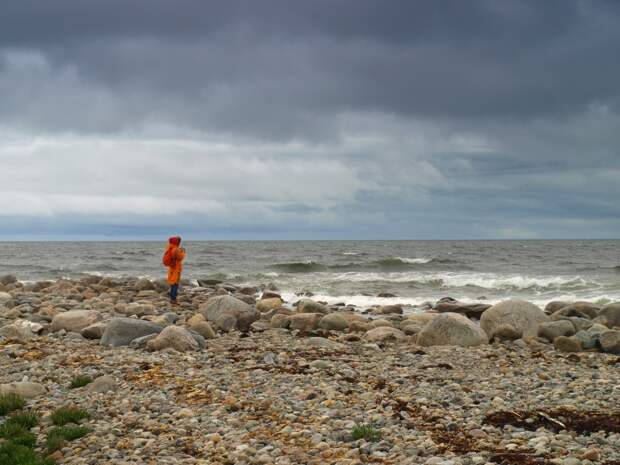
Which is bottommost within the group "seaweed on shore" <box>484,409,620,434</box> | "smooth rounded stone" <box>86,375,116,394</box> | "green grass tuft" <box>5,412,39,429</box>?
"green grass tuft" <box>5,412,39,429</box>

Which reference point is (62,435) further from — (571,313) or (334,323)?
(571,313)

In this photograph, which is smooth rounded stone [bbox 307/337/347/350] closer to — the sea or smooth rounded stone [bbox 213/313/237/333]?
smooth rounded stone [bbox 213/313/237/333]

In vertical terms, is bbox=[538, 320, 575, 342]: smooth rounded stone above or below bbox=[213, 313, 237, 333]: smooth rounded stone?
above

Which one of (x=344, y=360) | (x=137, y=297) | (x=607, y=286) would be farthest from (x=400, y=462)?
(x=607, y=286)

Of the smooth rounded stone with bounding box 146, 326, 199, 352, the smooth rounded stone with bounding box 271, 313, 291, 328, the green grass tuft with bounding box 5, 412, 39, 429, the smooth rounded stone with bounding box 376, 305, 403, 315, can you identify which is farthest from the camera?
the smooth rounded stone with bounding box 376, 305, 403, 315

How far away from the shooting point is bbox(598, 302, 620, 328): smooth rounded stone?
17.1 m

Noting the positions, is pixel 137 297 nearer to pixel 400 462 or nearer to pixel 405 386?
pixel 405 386

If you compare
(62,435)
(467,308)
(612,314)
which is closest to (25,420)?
(62,435)

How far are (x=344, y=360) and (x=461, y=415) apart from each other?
3.92 metres

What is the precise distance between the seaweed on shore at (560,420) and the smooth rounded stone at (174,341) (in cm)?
649

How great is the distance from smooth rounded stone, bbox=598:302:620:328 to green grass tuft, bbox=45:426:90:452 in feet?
48.8

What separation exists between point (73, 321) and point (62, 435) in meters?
8.18

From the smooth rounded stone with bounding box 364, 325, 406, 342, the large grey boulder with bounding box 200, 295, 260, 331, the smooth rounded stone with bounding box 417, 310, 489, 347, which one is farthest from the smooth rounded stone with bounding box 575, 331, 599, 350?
the large grey boulder with bounding box 200, 295, 260, 331

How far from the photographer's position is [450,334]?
13414 millimetres
